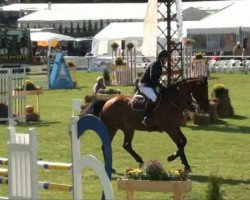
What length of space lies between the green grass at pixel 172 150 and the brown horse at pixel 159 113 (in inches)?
26.7

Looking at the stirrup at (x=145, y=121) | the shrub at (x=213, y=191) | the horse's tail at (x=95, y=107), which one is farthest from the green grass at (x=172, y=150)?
the shrub at (x=213, y=191)

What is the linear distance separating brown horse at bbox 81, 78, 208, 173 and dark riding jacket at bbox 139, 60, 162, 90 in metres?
0.35

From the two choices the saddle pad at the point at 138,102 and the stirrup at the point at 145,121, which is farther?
the saddle pad at the point at 138,102

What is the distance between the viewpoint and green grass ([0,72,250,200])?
1427cm

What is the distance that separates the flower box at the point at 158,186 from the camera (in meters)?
11.2

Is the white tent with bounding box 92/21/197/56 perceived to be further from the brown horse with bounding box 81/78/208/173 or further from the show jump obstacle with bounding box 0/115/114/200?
the show jump obstacle with bounding box 0/115/114/200

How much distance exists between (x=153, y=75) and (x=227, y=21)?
36.8m

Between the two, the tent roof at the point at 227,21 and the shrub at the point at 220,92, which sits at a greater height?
the tent roof at the point at 227,21

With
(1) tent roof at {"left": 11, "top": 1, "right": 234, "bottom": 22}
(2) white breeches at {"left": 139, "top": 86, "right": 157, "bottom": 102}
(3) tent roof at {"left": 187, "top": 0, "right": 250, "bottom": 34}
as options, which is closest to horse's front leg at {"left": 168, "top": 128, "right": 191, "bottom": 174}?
(2) white breeches at {"left": 139, "top": 86, "right": 157, "bottom": 102}

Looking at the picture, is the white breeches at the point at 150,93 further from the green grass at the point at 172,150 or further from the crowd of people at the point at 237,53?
the crowd of people at the point at 237,53

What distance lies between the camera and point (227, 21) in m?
52.5

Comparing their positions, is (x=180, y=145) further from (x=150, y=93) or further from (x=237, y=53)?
(x=237, y=53)

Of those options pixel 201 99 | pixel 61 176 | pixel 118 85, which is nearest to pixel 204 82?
pixel 201 99

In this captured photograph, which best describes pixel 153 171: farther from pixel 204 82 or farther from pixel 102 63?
pixel 102 63
